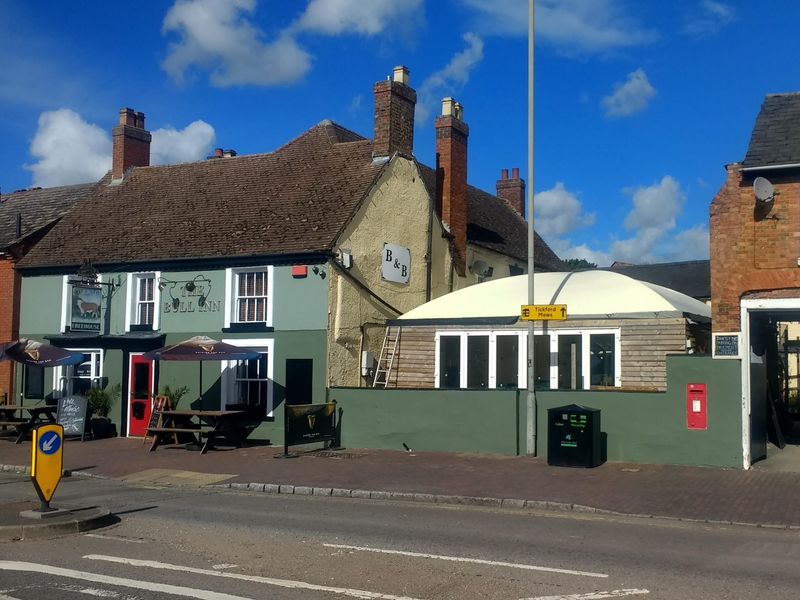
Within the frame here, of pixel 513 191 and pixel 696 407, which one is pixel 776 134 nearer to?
pixel 696 407

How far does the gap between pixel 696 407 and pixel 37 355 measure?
15.9 metres

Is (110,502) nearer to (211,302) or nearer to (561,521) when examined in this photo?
(561,521)

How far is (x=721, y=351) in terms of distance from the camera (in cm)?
1560

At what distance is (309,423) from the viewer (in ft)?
60.3

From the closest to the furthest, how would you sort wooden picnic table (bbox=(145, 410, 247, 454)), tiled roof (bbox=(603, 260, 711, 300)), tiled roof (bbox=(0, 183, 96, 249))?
wooden picnic table (bbox=(145, 410, 247, 454))
tiled roof (bbox=(0, 183, 96, 249))
tiled roof (bbox=(603, 260, 711, 300))

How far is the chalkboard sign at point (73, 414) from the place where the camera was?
21562 mm

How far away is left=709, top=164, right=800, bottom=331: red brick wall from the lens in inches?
604

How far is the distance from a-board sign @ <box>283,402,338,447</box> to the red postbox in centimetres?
770

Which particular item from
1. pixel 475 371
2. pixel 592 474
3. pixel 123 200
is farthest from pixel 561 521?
pixel 123 200

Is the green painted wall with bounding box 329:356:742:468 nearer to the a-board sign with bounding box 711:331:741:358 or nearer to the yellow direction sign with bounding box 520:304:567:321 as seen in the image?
the a-board sign with bounding box 711:331:741:358

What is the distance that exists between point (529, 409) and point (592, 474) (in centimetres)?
237

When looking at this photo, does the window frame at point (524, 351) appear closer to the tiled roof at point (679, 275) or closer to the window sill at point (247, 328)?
the window sill at point (247, 328)

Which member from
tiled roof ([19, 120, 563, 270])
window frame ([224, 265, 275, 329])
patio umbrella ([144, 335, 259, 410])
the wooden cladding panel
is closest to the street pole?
the wooden cladding panel

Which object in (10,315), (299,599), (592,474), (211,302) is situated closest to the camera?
(299,599)
